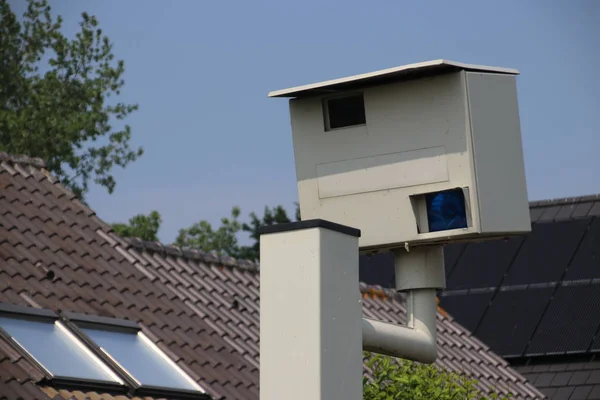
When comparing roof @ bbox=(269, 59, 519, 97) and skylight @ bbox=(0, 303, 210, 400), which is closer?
roof @ bbox=(269, 59, 519, 97)

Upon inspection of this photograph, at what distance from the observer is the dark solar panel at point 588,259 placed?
63.2 feet

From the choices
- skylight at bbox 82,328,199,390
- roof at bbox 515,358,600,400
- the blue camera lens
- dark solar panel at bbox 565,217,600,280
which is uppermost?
the blue camera lens

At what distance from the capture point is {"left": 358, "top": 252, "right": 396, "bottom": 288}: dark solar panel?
20859 mm

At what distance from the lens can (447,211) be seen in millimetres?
4250

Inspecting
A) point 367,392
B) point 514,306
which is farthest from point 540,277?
point 367,392

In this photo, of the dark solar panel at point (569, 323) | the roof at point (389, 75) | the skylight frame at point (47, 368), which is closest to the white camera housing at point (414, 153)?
the roof at point (389, 75)

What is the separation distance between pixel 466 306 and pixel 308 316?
53.5 feet

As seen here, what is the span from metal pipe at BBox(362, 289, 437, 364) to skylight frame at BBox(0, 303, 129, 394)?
5.68 meters

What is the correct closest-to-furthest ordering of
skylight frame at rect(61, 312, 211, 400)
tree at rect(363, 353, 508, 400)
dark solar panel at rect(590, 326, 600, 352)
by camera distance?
tree at rect(363, 353, 508, 400) → skylight frame at rect(61, 312, 211, 400) → dark solar panel at rect(590, 326, 600, 352)

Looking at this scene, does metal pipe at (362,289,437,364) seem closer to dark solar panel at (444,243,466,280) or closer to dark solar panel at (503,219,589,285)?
dark solar panel at (503,219,589,285)

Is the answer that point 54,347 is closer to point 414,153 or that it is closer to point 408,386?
point 408,386

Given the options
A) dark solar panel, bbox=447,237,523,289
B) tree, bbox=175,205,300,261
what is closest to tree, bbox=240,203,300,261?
tree, bbox=175,205,300,261

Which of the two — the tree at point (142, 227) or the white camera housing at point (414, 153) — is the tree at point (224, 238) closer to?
the tree at point (142, 227)

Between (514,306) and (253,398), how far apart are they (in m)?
8.35
